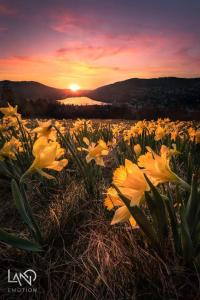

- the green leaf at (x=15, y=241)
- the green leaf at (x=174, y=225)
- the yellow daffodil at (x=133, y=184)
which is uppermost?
the yellow daffodil at (x=133, y=184)

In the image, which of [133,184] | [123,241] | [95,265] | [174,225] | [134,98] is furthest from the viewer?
[134,98]

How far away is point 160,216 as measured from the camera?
1.21m

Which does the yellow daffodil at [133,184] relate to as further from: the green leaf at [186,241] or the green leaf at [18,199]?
the green leaf at [18,199]

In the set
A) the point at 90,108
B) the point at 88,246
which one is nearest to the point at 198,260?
the point at 88,246

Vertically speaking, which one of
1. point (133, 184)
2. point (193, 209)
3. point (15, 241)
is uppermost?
point (133, 184)

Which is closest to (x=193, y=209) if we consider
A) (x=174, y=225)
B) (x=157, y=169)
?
(x=174, y=225)

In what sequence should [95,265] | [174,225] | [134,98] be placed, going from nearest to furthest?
[174,225] → [95,265] → [134,98]

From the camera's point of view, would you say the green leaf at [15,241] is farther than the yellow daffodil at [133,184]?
Yes

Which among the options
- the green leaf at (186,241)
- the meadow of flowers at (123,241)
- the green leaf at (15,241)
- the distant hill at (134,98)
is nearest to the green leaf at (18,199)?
the meadow of flowers at (123,241)

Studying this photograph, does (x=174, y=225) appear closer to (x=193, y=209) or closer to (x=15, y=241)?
(x=193, y=209)

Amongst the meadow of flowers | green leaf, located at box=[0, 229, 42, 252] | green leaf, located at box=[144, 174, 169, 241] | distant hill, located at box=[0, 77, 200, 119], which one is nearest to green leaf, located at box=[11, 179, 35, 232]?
the meadow of flowers

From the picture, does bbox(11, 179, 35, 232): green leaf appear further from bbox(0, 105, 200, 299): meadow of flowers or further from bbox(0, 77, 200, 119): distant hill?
bbox(0, 77, 200, 119): distant hill

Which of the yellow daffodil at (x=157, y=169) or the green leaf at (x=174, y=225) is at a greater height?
the yellow daffodil at (x=157, y=169)

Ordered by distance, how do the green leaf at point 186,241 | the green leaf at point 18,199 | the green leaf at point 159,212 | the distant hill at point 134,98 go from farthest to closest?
the distant hill at point 134,98 → the green leaf at point 18,199 → the green leaf at point 159,212 → the green leaf at point 186,241
